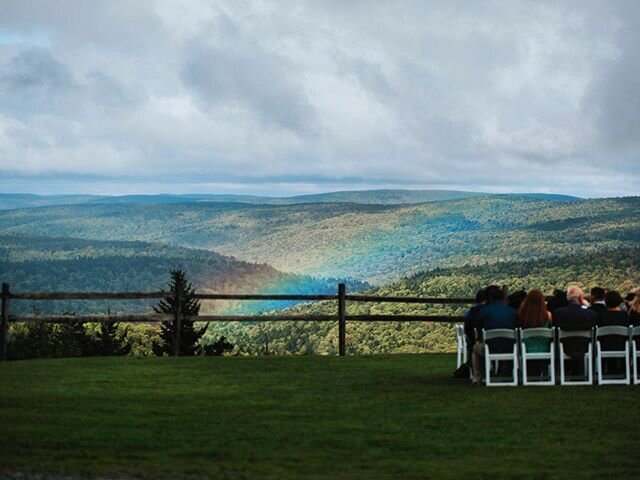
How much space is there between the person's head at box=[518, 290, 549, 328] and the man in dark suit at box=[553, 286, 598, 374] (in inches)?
7.9

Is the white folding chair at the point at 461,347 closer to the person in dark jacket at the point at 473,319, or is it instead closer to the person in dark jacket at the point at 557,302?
the person in dark jacket at the point at 473,319

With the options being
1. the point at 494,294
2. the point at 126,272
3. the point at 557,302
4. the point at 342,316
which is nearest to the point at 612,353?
the point at 557,302

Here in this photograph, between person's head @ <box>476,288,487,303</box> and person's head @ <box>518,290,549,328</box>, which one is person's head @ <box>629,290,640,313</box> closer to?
person's head @ <box>518,290,549,328</box>

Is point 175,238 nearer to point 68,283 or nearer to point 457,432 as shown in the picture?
point 68,283

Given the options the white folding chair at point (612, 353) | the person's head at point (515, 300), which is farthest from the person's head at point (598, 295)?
the person's head at point (515, 300)

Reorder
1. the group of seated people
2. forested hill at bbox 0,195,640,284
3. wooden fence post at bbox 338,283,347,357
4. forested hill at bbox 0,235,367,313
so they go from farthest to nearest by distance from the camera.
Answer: forested hill at bbox 0,195,640,284 → forested hill at bbox 0,235,367,313 → wooden fence post at bbox 338,283,347,357 → the group of seated people

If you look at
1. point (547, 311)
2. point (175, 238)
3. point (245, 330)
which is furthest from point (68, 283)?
point (547, 311)

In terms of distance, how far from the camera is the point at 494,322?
741 inches

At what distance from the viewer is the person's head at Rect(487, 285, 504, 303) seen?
748 inches

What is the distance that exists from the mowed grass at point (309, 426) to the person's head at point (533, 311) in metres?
1.09

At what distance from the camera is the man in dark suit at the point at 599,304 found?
1909 cm

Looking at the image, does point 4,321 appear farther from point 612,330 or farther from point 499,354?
point 612,330

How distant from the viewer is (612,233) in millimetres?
116438

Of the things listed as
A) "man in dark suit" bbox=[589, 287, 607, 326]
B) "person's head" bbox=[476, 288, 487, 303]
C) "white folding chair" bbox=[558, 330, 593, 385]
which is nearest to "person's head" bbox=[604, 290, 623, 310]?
"man in dark suit" bbox=[589, 287, 607, 326]
